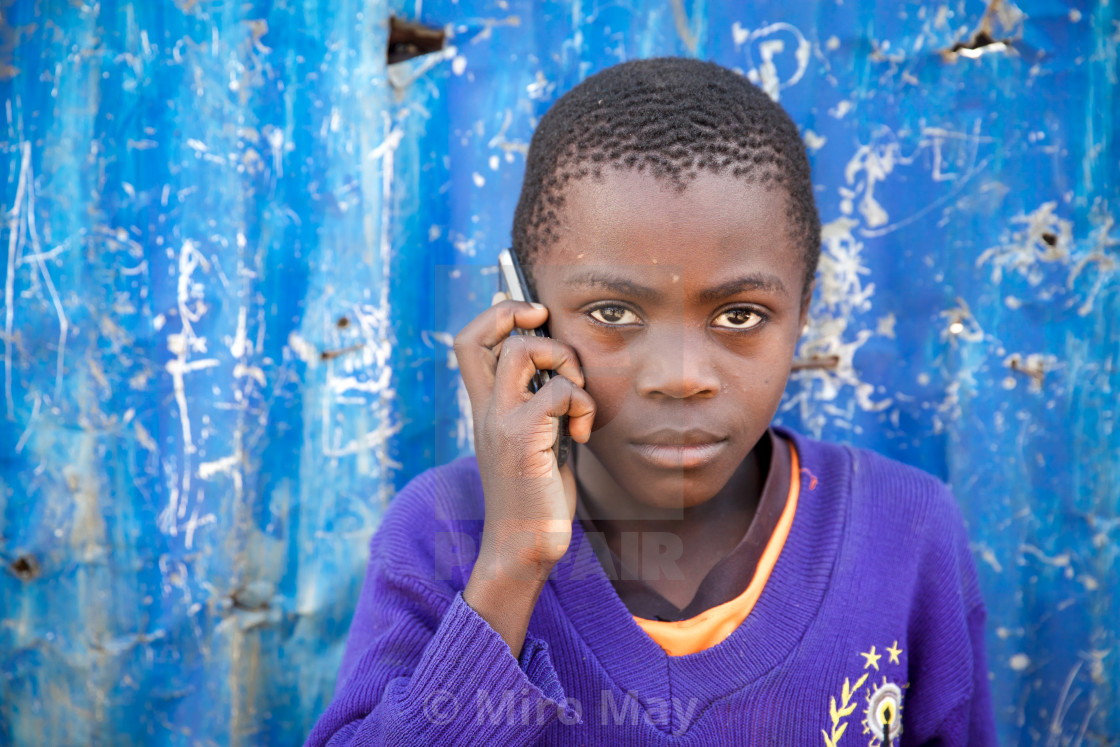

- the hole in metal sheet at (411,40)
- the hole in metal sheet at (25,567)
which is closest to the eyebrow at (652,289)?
the hole in metal sheet at (411,40)

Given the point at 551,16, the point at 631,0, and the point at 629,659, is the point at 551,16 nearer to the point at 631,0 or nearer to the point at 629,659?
the point at 631,0

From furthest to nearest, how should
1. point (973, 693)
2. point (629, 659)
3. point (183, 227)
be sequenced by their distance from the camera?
point (183, 227) → point (973, 693) → point (629, 659)

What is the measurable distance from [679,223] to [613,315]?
0.17 meters

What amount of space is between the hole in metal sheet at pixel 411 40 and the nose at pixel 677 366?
932 millimetres

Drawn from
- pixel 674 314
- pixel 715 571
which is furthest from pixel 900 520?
pixel 674 314

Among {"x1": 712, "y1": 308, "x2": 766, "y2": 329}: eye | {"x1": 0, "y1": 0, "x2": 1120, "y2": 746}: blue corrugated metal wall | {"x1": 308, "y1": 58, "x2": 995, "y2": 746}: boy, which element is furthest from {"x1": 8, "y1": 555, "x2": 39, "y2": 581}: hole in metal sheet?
{"x1": 712, "y1": 308, "x2": 766, "y2": 329}: eye

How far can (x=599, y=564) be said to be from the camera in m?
1.17

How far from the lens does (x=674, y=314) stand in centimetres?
107

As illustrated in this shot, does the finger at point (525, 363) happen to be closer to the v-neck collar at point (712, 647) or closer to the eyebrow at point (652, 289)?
the eyebrow at point (652, 289)

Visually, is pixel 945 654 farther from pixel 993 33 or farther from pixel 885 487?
pixel 993 33

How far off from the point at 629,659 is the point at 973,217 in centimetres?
122

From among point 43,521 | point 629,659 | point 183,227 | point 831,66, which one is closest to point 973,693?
point 629,659

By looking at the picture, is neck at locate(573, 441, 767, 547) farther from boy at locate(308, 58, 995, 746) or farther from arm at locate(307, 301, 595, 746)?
arm at locate(307, 301, 595, 746)

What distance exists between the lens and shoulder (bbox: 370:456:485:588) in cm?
120
